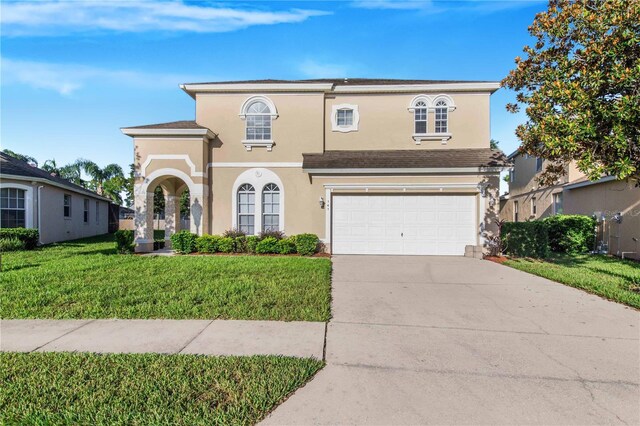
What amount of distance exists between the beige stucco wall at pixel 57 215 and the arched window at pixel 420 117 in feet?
60.9

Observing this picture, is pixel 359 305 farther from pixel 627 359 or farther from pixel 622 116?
pixel 622 116

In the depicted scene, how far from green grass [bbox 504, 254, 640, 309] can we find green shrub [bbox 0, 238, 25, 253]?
1881cm

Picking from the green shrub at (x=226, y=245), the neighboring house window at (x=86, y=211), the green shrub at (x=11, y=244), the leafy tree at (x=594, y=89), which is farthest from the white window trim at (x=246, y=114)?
the neighboring house window at (x=86, y=211)

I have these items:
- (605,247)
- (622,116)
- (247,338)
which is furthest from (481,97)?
(247,338)

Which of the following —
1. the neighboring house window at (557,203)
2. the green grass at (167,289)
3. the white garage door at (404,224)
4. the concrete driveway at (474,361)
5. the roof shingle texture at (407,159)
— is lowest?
the concrete driveway at (474,361)

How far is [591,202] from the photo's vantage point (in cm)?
1341

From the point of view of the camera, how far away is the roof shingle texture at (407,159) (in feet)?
35.9

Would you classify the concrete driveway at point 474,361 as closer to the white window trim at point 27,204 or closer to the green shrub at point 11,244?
the green shrub at point 11,244

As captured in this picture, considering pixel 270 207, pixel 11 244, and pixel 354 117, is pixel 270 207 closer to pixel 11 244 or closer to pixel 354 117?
pixel 354 117

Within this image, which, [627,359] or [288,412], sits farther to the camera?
[627,359]

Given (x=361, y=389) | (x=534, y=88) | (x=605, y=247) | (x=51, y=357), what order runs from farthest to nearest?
1. (x=605, y=247)
2. (x=534, y=88)
3. (x=51, y=357)
4. (x=361, y=389)

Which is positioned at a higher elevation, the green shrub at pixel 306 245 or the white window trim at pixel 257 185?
the white window trim at pixel 257 185

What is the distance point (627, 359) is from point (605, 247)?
11938 millimetres

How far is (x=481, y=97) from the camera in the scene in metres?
12.3
